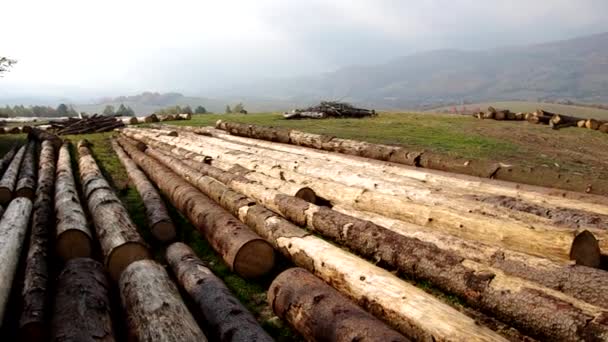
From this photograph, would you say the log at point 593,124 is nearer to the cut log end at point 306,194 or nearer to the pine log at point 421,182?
the pine log at point 421,182

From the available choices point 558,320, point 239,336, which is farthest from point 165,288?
point 558,320

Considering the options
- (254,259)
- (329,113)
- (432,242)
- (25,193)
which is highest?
(329,113)

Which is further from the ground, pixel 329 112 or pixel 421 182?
pixel 329 112

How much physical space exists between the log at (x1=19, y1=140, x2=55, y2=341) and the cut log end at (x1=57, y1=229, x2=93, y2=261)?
22 cm

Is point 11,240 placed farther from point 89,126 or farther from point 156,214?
point 89,126

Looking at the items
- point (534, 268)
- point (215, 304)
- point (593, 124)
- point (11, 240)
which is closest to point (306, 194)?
point (215, 304)

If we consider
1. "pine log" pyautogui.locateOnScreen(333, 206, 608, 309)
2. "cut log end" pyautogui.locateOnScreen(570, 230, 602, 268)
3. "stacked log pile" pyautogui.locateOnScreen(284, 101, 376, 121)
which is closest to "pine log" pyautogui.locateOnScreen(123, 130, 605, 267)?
"cut log end" pyautogui.locateOnScreen(570, 230, 602, 268)

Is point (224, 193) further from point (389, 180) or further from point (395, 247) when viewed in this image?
point (395, 247)

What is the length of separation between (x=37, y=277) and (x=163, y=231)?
2.47 m

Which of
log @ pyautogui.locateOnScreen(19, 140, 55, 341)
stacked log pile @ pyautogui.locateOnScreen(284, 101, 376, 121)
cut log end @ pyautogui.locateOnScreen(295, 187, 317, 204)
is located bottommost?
log @ pyautogui.locateOnScreen(19, 140, 55, 341)

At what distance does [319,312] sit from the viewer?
14.8 ft

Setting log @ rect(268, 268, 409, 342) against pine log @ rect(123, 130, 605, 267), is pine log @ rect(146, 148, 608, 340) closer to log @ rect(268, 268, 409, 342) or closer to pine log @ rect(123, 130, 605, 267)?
pine log @ rect(123, 130, 605, 267)

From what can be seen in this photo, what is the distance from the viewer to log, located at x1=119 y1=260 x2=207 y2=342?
4.03 metres

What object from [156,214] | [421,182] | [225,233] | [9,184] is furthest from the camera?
[9,184]
